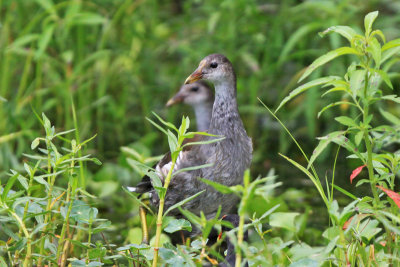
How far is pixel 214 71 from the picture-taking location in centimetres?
368

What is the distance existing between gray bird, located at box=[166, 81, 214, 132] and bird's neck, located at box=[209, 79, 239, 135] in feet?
5.74

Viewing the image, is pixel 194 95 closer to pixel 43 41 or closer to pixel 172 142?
pixel 43 41

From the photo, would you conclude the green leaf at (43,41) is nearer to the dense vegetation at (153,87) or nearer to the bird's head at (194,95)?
the dense vegetation at (153,87)

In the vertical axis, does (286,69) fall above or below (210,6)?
below

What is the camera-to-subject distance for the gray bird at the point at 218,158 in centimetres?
342

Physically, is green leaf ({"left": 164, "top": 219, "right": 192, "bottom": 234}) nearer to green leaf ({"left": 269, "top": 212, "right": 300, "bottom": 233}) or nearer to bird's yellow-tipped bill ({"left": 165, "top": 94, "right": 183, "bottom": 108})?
green leaf ({"left": 269, "top": 212, "right": 300, "bottom": 233})

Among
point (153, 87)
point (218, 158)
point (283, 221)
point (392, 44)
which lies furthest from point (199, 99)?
point (392, 44)

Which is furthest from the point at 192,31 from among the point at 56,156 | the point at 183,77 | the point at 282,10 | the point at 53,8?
the point at 56,156

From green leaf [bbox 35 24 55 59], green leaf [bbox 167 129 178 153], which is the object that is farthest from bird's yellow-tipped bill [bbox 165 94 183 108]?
green leaf [bbox 167 129 178 153]

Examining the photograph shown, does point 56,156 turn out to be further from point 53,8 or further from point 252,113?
point 252,113

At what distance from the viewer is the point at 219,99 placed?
3607 mm

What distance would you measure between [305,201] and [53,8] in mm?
2122

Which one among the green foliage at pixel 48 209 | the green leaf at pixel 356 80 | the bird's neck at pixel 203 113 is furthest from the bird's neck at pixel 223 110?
the bird's neck at pixel 203 113

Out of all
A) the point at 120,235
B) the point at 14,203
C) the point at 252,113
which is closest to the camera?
the point at 14,203
